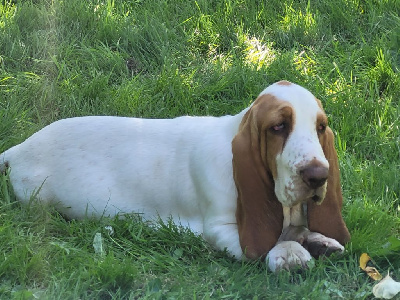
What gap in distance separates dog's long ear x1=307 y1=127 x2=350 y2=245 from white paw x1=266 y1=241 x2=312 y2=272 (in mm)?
210

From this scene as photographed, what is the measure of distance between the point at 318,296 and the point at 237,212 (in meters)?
0.73

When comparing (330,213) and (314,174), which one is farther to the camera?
(330,213)

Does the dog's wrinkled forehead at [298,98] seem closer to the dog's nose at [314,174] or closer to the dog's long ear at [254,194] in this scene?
the dog's long ear at [254,194]

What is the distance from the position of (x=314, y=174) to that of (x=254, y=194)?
1.52 feet

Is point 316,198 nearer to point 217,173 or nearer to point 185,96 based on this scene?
point 217,173

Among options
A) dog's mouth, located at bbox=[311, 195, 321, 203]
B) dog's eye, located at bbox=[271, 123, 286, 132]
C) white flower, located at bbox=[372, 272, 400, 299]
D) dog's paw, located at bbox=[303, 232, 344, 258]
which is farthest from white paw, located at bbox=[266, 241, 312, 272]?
dog's eye, located at bbox=[271, 123, 286, 132]

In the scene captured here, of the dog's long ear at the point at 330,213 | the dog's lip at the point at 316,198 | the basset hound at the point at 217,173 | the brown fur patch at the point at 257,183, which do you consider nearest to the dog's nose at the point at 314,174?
the basset hound at the point at 217,173

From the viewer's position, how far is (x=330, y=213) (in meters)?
4.44

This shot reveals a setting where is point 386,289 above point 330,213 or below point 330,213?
below

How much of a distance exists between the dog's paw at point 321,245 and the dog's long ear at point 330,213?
0.05m

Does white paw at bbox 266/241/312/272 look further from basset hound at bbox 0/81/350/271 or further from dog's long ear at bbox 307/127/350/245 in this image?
dog's long ear at bbox 307/127/350/245

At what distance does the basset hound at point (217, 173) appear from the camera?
4.19 metres

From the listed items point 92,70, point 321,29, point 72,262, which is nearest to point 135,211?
point 72,262

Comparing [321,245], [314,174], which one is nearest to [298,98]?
[314,174]
